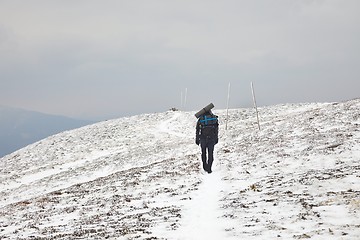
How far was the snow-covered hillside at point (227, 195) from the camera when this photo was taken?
9328 millimetres

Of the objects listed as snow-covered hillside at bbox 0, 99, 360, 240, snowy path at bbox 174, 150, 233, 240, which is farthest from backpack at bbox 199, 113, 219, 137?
snowy path at bbox 174, 150, 233, 240

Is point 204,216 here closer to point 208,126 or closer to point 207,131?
point 207,131

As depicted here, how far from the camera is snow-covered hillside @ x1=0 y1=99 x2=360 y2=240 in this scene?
9.33 meters

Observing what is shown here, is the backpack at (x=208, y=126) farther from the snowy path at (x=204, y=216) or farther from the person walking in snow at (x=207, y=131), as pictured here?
the snowy path at (x=204, y=216)

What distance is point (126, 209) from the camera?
14.1 meters

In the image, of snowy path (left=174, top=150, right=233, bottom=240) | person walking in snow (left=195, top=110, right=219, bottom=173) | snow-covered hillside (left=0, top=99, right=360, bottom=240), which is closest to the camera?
snowy path (left=174, top=150, right=233, bottom=240)

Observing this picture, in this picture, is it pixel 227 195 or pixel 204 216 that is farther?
pixel 227 195

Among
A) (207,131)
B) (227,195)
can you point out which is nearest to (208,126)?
(207,131)

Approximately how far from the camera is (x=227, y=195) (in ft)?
45.9

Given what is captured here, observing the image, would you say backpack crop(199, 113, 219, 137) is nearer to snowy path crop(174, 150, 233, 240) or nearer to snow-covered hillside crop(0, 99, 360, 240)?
snow-covered hillside crop(0, 99, 360, 240)

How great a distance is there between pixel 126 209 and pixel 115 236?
179 inches

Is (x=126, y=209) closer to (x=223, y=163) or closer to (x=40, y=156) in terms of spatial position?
(x=223, y=163)

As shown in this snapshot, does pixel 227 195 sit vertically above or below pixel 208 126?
below

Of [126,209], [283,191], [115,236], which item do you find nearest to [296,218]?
[283,191]
